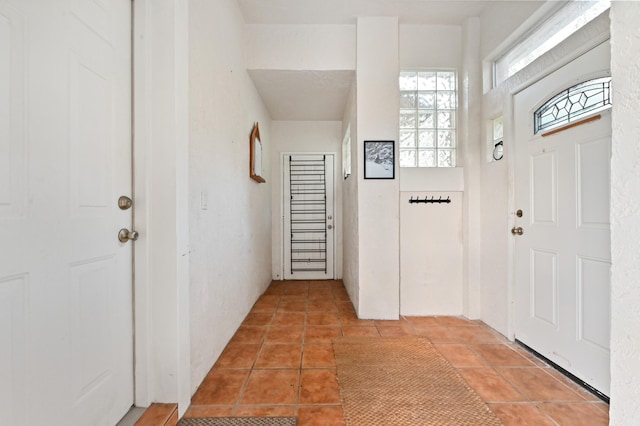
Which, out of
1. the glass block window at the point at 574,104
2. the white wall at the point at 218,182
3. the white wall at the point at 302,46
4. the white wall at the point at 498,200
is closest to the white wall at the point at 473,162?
the white wall at the point at 498,200

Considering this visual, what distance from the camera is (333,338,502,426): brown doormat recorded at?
133 centimetres

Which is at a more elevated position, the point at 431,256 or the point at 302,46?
the point at 302,46

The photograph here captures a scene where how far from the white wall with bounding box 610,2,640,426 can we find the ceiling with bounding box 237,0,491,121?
2.04m

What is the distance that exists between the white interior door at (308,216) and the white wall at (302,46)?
157 cm

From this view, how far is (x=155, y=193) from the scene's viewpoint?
131 centimetres

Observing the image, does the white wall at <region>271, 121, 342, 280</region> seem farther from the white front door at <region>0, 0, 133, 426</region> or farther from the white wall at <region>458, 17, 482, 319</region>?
the white front door at <region>0, 0, 133, 426</region>

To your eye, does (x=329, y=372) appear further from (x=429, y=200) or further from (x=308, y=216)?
(x=308, y=216)

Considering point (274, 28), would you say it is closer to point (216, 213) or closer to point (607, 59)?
point (216, 213)

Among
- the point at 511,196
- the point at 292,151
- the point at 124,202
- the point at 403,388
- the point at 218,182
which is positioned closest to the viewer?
the point at 124,202

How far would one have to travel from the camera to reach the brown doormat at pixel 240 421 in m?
1.28

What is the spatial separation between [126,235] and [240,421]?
40.4 inches

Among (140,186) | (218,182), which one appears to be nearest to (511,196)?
(218,182)

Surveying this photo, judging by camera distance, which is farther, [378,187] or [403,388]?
[378,187]

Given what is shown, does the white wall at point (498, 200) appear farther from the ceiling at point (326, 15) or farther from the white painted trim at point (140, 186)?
the white painted trim at point (140, 186)
